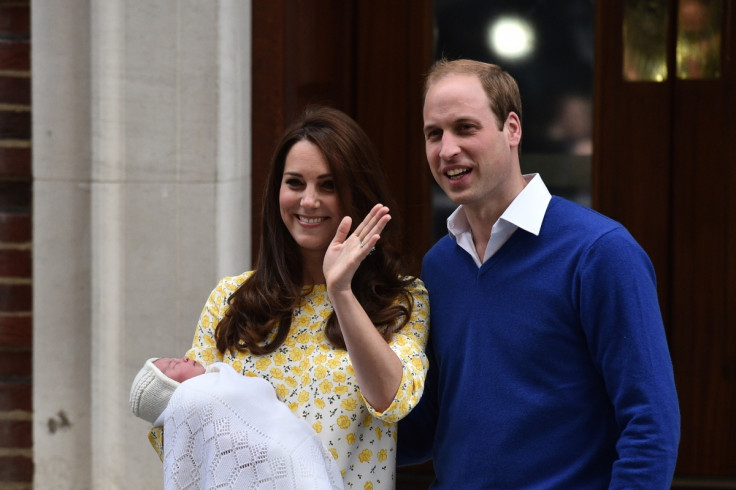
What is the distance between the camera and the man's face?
2.54m

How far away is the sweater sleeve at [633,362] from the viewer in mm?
2297

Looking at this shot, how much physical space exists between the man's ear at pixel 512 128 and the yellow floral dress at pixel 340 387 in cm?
47

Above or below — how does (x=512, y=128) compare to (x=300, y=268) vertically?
above

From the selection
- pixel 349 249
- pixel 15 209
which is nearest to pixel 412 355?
pixel 349 249

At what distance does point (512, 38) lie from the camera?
4.61 m

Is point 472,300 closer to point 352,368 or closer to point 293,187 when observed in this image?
point 352,368

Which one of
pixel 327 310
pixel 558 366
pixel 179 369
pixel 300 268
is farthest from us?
pixel 300 268

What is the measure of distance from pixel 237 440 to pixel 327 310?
48 cm

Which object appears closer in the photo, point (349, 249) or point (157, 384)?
point (349, 249)

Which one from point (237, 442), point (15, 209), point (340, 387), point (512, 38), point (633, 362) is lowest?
point (237, 442)

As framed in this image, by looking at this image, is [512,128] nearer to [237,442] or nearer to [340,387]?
[340,387]

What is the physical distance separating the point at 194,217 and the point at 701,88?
212 centimetres

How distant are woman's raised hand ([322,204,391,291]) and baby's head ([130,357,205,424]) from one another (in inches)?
18.8

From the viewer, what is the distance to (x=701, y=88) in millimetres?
4543
